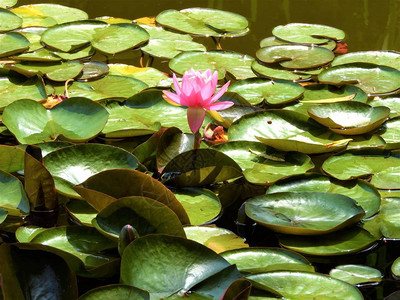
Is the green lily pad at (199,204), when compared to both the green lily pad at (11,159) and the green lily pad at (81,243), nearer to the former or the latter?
the green lily pad at (81,243)

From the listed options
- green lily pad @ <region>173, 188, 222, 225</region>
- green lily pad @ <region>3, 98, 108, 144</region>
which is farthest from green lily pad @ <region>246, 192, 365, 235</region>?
green lily pad @ <region>3, 98, 108, 144</region>

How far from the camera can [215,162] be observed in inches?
74.1

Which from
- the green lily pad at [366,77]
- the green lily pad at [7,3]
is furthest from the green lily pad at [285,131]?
the green lily pad at [7,3]

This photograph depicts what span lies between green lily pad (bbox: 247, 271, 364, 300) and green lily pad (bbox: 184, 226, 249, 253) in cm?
18

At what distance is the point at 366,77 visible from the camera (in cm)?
273

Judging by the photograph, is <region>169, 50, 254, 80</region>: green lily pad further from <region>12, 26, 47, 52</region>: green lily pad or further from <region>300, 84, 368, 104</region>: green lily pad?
<region>12, 26, 47, 52</region>: green lily pad

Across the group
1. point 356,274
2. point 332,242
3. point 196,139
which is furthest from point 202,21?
point 356,274

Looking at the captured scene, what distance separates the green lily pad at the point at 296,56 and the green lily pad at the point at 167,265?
1652mm

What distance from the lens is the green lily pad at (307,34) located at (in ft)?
10.5

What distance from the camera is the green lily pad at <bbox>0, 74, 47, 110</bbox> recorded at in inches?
95.3

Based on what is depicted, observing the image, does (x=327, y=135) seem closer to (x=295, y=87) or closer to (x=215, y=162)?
(x=295, y=87)

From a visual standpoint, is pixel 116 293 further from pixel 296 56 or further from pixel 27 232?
pixel 296 56

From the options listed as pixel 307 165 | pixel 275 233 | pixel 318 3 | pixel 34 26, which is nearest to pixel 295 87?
pixel 307 165

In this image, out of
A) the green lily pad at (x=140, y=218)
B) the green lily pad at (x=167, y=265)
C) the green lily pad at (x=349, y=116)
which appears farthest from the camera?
the green lily pad at (x=349, y=116)
